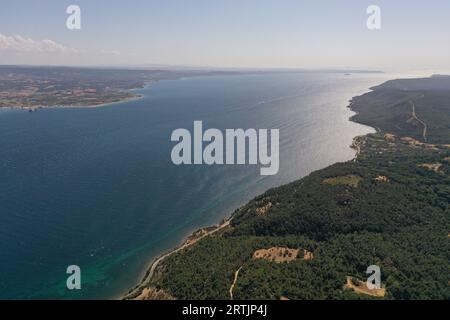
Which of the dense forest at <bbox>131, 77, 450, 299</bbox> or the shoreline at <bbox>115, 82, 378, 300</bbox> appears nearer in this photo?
the dense forest at <bbox>131, 77, 450, 299</bbox>

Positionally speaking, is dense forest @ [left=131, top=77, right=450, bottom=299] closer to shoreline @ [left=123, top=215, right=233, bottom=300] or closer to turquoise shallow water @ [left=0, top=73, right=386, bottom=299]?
shoreline @ [left=123, top=215, right=233, bottom=300]

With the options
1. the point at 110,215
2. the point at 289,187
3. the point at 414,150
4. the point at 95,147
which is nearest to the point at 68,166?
the point at 95,147

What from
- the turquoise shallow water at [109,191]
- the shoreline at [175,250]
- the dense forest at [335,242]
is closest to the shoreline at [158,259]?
the shoreline at [175,250]

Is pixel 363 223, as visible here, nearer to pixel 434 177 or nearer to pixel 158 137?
pixel 434 177

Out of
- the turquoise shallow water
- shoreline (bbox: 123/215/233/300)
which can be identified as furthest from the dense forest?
the turquoise shallow water

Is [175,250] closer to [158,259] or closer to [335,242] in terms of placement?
[158,259]

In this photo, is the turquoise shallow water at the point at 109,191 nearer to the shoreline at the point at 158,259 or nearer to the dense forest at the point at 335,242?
the shoreline at the point at 158,259
